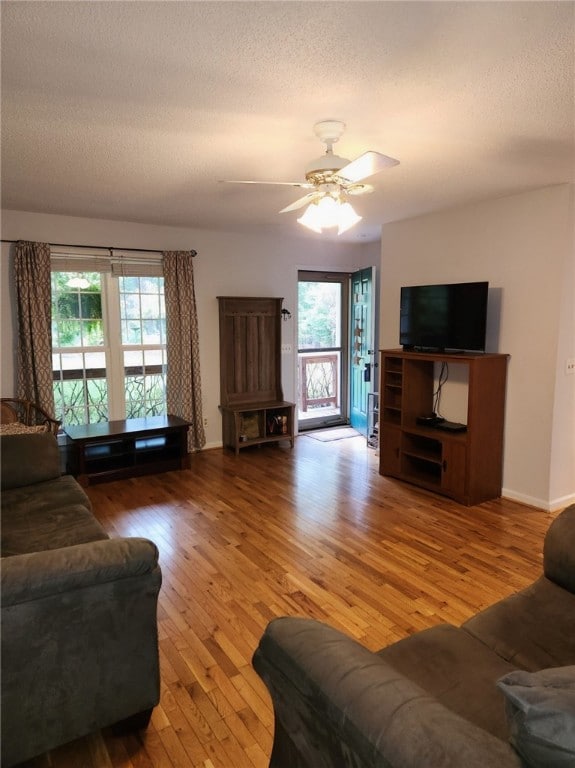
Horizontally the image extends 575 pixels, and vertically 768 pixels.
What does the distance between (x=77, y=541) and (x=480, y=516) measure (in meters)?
2.97

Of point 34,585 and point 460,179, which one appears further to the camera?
Result: point 460,179

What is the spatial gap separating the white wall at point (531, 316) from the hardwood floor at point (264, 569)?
43cm

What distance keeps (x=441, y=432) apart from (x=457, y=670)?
2949 mm

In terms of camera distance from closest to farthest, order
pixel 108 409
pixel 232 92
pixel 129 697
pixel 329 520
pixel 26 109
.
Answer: pixel 129 697 < pixel 232 92 < pixel 26 109 < pixel 329 520 < pixel 108 409

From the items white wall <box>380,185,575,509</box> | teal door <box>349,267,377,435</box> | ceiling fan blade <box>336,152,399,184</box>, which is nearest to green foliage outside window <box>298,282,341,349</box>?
teal door <box>349,267,377,435</box>

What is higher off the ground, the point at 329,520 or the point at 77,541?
the point at 77,541

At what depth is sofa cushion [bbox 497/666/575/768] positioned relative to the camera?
814 mm

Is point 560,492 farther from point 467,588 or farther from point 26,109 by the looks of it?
point 26,109

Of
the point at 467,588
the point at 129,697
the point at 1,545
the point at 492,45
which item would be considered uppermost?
the point at 492,45

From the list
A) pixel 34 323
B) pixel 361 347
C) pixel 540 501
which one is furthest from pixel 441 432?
pixel 34 323

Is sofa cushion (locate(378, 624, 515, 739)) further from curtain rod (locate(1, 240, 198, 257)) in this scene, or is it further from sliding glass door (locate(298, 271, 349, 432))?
sliding glass door (locate(298, 271, 349, 432))

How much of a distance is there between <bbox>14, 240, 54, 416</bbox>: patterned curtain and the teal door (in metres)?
3.64

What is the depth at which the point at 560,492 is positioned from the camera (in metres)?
4.09

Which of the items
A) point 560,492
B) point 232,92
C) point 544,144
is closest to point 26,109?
point 232,92
